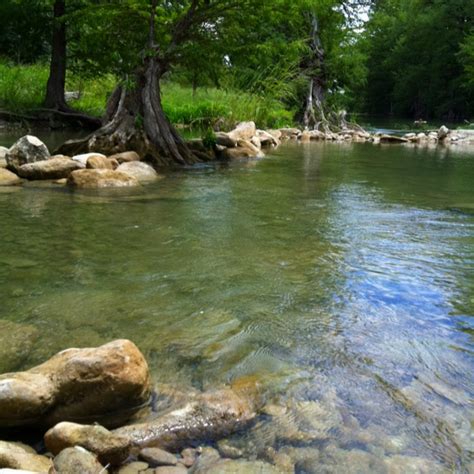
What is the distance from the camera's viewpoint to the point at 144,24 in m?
12.6

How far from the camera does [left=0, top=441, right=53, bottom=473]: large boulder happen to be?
2016mm

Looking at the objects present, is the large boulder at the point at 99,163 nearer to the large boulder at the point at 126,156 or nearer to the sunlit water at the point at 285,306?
the large boulder at the point at 126,156

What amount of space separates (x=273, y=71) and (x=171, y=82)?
11.5 metres

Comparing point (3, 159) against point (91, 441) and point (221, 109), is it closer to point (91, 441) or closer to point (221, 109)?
point (91, 441)

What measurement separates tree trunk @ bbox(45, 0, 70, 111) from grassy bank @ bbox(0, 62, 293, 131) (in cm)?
65

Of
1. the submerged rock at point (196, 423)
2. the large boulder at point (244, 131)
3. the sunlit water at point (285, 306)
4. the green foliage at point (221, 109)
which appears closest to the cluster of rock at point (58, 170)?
the sunlit water at point (285, 306)

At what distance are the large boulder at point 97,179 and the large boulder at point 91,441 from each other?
674 cm

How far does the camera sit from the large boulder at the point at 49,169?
9.05 m

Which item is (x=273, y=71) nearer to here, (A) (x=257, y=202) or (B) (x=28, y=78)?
(B) (x=28, y=78)

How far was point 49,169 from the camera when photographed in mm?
9094

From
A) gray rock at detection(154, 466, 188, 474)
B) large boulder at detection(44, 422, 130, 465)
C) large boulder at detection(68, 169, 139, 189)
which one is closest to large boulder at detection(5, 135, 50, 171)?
large boulder at detection(68, 169, 139, 189)

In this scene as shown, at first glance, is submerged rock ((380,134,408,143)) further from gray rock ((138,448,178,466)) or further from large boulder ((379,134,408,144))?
gray rock ((138,448,178,466))

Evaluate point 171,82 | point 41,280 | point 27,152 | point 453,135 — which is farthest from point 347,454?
point 171,82

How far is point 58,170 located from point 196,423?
7.50 meters
